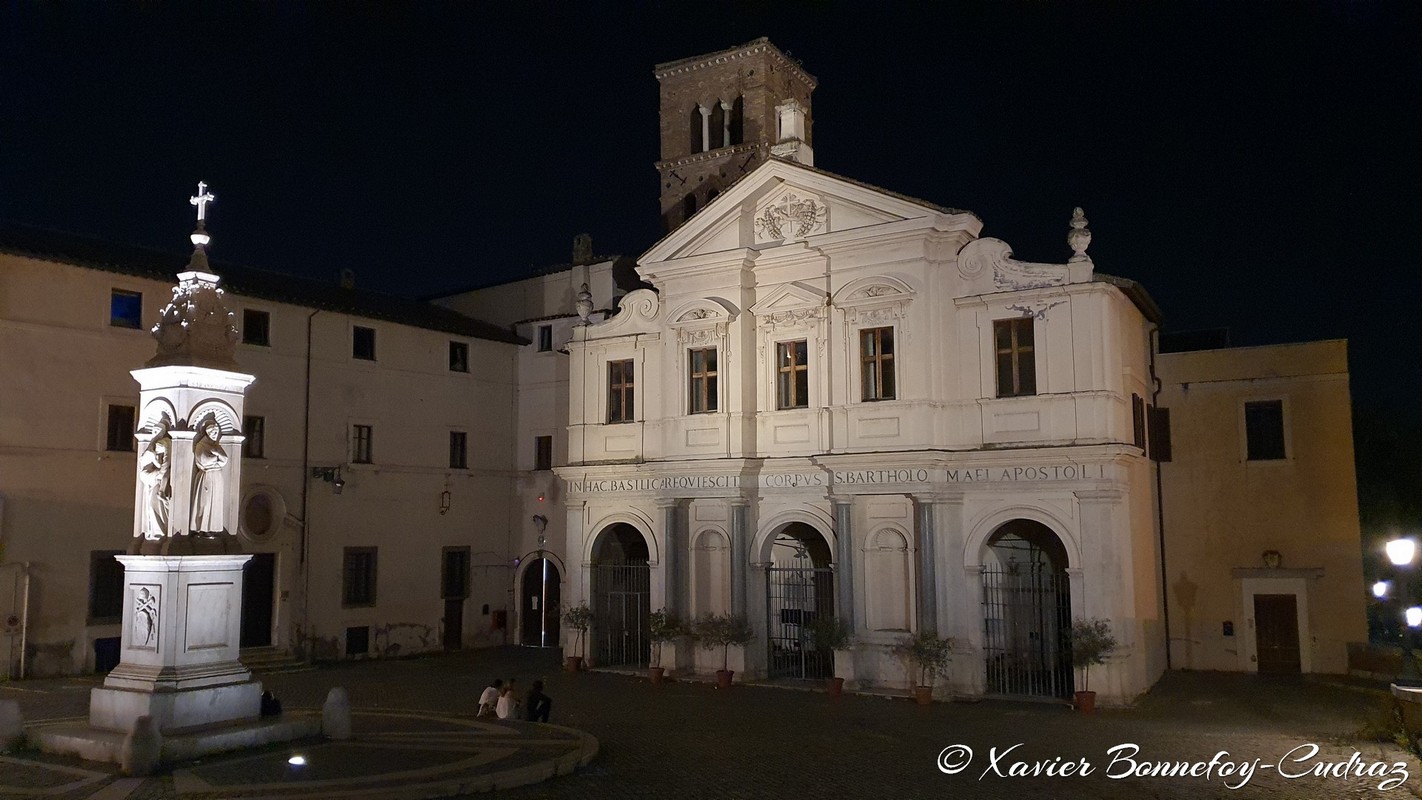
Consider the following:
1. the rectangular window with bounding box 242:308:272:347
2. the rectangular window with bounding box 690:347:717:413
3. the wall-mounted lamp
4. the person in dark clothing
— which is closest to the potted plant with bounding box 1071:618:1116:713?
the rectangular window with bounding box 690:347:717:413

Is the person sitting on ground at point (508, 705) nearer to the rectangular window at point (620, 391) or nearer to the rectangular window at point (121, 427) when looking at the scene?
the rectangular window at point (620, 391)

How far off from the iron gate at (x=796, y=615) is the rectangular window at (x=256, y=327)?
46.1 feet

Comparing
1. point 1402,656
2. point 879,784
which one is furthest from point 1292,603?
point 879,784

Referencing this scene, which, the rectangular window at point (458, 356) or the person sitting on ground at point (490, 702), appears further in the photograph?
the rectangular window at point (458, 356)

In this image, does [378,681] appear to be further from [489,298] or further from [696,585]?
[489,298]

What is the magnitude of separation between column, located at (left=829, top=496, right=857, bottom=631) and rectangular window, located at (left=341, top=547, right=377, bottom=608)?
1349cm

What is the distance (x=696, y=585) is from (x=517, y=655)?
25.1 feet

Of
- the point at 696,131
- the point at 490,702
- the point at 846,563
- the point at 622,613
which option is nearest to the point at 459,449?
the point at 622,613

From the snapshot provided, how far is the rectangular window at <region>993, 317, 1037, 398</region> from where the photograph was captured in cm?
2292

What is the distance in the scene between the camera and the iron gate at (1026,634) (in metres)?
23.0

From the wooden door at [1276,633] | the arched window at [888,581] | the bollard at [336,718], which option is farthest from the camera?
the wooden door at [1276,633]

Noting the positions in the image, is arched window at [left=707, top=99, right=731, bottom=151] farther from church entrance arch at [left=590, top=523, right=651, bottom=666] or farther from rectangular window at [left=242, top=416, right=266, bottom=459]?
rectangular window at [left=242, top=416, right=266, bottom=459]

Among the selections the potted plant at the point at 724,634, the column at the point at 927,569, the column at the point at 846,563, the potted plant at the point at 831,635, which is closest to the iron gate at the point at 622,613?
the potted plant at the point at 724,634

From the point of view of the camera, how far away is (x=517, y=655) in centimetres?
3131
